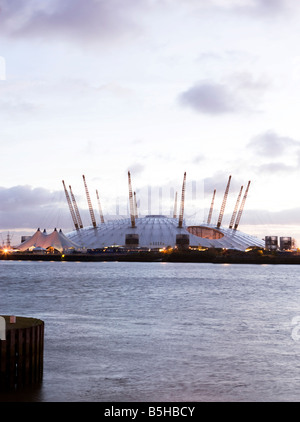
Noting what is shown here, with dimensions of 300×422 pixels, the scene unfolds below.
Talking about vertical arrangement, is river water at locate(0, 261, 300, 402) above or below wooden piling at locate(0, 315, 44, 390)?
below

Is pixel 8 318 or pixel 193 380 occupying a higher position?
pixel 8 318

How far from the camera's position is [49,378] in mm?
19719

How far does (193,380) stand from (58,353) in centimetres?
680

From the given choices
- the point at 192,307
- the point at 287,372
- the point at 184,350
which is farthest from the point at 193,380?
the point at 192,307

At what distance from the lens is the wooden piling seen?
16.0 meters

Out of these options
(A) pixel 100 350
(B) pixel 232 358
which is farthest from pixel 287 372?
(A) pixel 100 350

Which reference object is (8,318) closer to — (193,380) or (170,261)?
(193,380)

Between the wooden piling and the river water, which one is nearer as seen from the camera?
the wooden piling

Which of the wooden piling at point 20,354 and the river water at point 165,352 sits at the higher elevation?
the wooden piling at point 20,354

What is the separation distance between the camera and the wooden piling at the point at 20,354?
52.5 feet

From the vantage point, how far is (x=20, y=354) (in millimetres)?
16281

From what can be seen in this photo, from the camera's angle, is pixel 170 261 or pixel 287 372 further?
pixel 170 261
